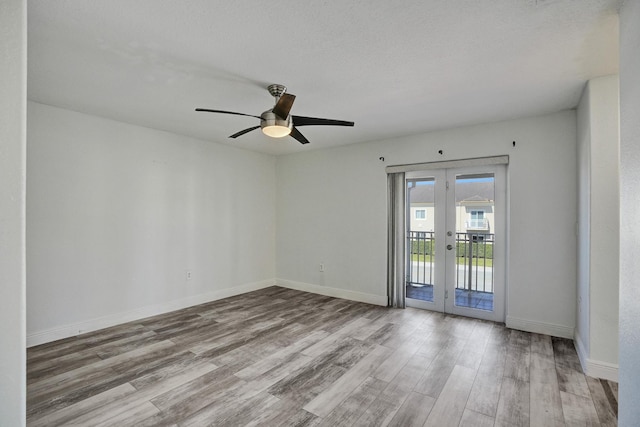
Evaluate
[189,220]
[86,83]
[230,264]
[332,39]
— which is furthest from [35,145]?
[332,39]

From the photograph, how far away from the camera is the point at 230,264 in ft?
17.1

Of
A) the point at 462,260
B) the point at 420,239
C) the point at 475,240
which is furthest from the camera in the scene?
the point at 420,239

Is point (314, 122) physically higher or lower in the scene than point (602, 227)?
higher

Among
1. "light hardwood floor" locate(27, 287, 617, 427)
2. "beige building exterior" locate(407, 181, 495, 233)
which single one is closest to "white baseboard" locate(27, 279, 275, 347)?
"light hardwood floor" locate(27, 287, 617, 427)

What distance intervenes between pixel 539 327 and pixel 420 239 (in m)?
1.72

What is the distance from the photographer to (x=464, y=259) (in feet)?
13.8

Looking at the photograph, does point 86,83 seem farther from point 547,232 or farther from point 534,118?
point 547,232

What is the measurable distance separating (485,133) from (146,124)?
4.37 meters

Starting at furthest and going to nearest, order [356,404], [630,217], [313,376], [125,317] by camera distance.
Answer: [125,317], [313,376], [356,404], [630,217]

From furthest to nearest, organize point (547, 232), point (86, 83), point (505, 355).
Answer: point (547, 232), point (505, 355), point (86, 83)

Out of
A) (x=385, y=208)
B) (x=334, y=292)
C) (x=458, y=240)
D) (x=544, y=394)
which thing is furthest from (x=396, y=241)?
(x=544, y=394)

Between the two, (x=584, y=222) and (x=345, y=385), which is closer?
(x=345, y=385)

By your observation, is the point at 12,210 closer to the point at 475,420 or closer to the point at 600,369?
the point at 475,420

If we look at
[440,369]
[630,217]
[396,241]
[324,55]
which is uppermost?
[324,55]
